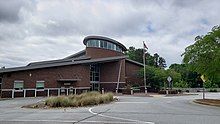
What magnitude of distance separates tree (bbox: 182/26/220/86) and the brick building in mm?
22799

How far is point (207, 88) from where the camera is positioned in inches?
2901

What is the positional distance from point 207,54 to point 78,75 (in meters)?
26.3

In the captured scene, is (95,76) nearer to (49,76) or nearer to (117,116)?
(49,76)

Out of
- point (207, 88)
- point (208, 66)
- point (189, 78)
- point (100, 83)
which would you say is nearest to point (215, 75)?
point (208, 66)

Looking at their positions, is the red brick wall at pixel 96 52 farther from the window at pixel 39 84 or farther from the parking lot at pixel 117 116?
the parking lot at pixel 117 116

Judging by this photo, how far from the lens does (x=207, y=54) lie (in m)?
22.9

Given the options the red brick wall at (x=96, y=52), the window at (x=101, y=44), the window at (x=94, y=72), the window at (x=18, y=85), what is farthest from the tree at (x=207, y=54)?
the window at (x=101, y=44)

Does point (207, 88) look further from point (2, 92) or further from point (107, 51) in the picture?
point (2, 92)

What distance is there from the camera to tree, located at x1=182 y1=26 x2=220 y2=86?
2214 cm

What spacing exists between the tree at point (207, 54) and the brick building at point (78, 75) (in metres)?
22.8

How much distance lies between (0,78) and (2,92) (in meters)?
2.39

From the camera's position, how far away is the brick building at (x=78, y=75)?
3738cm

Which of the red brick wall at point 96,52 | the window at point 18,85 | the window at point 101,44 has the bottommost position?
the window at point 18,85

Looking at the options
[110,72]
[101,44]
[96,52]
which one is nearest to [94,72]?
[110,72]
